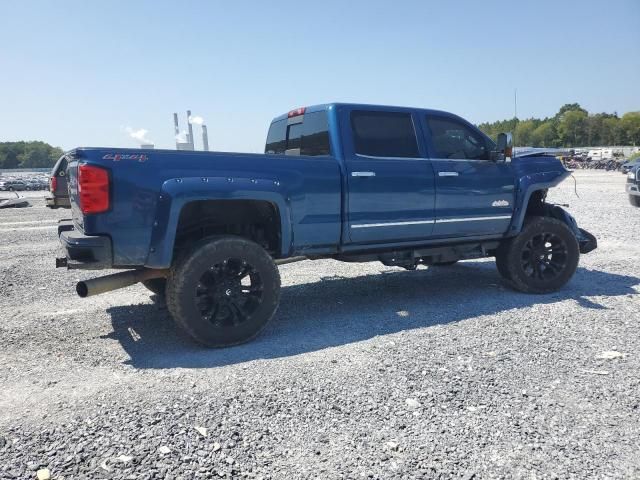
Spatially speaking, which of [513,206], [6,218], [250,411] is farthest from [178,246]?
[6,218]

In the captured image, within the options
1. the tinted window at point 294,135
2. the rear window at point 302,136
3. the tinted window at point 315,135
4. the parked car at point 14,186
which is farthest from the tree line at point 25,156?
the tinted window at point 315,135

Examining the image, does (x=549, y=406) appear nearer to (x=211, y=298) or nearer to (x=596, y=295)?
(x=211, y=298)

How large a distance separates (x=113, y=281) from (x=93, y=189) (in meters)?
0.88

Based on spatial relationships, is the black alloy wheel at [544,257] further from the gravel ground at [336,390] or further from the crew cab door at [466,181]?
the crew cab door at [466,181]

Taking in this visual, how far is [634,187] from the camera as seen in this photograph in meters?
13.9

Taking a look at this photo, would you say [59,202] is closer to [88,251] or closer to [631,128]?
[88,251]

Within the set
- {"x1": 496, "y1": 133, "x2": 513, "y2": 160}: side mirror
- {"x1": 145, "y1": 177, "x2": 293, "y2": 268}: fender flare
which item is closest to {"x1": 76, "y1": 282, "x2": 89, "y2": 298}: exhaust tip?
{"x1": 145, "y1": 177, "x2": 293, "y2": 268}: fender flare

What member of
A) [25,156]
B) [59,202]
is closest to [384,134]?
[59,202]

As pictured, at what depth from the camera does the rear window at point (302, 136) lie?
509 centimetres

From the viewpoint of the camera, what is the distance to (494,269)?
24.1 ft

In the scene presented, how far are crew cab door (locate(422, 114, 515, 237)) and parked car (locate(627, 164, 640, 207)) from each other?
10.5 m

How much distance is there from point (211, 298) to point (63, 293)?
2.98 m

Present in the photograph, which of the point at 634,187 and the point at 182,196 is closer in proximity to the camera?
the point at 182,196

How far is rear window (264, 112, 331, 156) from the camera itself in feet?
16.7
